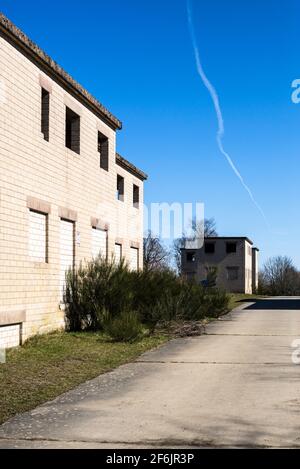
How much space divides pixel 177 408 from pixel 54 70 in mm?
10911

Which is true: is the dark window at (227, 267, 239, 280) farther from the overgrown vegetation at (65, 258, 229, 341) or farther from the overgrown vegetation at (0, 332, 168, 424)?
the overgrown vegetation at (0, 332, 168, 424)

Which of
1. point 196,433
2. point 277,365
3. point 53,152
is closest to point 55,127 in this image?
point 53,152

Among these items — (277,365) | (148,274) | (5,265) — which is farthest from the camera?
(148,274)

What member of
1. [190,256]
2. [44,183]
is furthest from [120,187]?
[190,256]

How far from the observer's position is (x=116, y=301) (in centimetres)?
1800

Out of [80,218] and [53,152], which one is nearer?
[53,152]

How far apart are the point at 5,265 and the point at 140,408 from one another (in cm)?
669

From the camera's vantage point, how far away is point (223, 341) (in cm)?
1638

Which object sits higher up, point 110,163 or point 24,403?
point 110,163

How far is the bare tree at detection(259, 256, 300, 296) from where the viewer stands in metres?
89.9

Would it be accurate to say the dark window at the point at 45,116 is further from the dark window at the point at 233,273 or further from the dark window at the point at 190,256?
the dark window at the point at 190,256

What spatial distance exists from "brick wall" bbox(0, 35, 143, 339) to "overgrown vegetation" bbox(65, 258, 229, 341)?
0.72 metres
